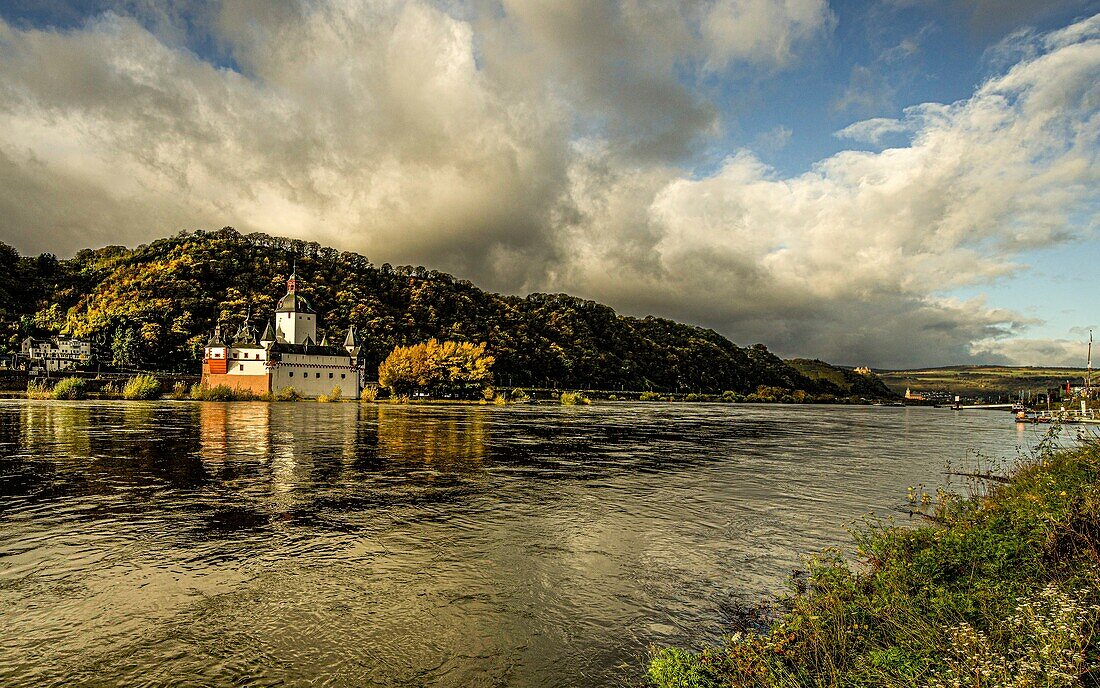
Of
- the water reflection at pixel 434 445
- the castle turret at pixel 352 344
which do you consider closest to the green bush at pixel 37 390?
the castle turret at pixel 352 344

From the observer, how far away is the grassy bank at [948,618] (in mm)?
5289

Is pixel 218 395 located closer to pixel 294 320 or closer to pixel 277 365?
pixel 277 365

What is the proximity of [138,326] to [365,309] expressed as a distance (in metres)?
48.8

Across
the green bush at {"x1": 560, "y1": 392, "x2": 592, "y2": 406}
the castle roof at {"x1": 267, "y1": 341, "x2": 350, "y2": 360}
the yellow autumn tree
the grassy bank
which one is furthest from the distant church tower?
the grassy bank

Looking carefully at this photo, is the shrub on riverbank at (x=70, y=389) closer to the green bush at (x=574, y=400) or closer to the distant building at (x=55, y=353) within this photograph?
the distant building at (x=55, y=353)

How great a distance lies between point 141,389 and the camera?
85.4 metres

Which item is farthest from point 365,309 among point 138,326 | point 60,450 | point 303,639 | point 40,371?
point 303,639

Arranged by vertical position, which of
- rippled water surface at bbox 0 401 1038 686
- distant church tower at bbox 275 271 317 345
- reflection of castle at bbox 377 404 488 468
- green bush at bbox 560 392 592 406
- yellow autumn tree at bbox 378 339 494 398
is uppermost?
distant church tower at bbox 275 271 317 345

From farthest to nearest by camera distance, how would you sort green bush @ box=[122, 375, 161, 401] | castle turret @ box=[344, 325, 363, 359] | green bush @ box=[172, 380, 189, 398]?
1. castle turret @ box=[344, 325, 363, 359]
2. green bush @ box=[172, 380, 189, 398]
3. green bush @ box=[122, 375, 161, 401]

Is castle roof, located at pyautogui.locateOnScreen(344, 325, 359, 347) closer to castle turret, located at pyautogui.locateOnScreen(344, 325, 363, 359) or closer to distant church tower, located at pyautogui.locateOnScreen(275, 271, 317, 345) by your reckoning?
castle turret, located at pyautogui.locateOnScreen(344, 325, 363, 359)

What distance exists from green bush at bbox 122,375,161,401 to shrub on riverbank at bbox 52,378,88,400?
6.21m

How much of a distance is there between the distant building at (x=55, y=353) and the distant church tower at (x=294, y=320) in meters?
37.8

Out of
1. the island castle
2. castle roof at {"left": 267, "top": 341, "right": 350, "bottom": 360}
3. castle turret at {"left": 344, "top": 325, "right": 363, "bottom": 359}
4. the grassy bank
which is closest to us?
the grassy bank

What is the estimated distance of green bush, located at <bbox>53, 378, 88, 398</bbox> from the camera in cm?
8238
